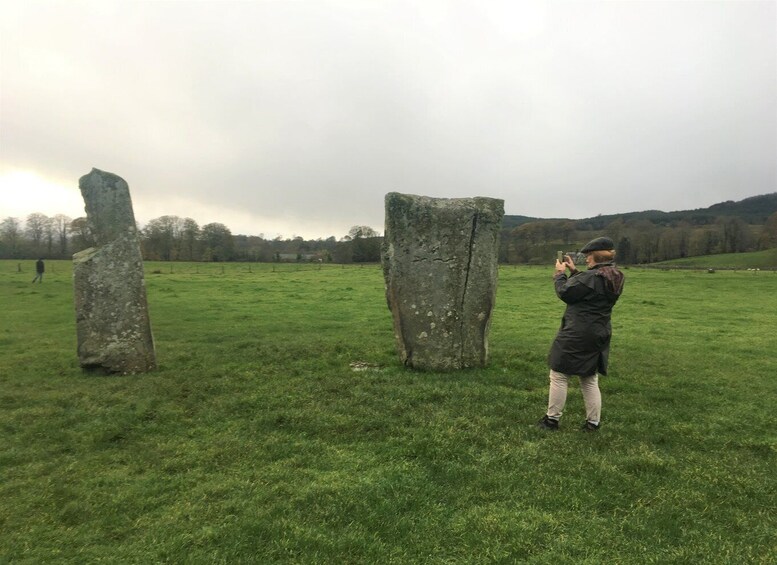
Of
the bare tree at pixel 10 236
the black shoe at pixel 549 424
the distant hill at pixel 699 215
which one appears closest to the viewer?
the black shoe at pixel 549 424

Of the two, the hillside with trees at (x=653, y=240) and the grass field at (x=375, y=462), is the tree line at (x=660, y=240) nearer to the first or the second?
the hillside with trees at (x=653, y=240)

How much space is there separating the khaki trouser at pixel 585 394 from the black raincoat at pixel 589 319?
141 mm

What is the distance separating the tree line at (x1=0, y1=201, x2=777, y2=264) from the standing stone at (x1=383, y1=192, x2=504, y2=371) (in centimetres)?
4847

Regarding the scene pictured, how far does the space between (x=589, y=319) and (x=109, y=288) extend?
867cm

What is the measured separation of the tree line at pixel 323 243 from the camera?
238ft

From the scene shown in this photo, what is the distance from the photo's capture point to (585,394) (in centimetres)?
657

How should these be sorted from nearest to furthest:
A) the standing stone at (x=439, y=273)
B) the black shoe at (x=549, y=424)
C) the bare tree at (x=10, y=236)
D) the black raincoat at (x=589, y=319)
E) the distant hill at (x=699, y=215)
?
1. the black raincoat at (x=589, y=319)
2. the black shoe at (x=549, y=424)
3. the standing stone at (x=439, y=273)
4. the bare tree at (x=10, y=236)
5. the distant hill at (x=699, y=215)

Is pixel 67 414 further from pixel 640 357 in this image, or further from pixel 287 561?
pixel 640 357

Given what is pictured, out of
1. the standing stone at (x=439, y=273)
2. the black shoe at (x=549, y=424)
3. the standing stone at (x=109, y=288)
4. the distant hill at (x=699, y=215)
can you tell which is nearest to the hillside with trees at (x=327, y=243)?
the distant hill at (x=699, y=215)

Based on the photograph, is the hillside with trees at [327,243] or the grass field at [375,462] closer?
the grass field at [375,462]

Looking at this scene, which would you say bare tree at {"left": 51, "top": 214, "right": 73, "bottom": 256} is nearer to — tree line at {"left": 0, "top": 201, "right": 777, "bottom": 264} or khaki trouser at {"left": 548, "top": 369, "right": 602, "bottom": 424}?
tree line at {"left": 0, "top": 201, "right": 777, "bottom": 264}

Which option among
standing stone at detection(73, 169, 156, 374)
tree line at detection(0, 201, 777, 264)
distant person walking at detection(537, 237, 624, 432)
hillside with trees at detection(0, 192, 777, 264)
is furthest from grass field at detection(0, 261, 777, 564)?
hillside with trees at detection(0, 192, 777, 264)

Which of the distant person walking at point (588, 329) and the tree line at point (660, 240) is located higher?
the tree line at point (660, 240)

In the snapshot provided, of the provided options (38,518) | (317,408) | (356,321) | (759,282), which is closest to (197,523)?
(38,518)
